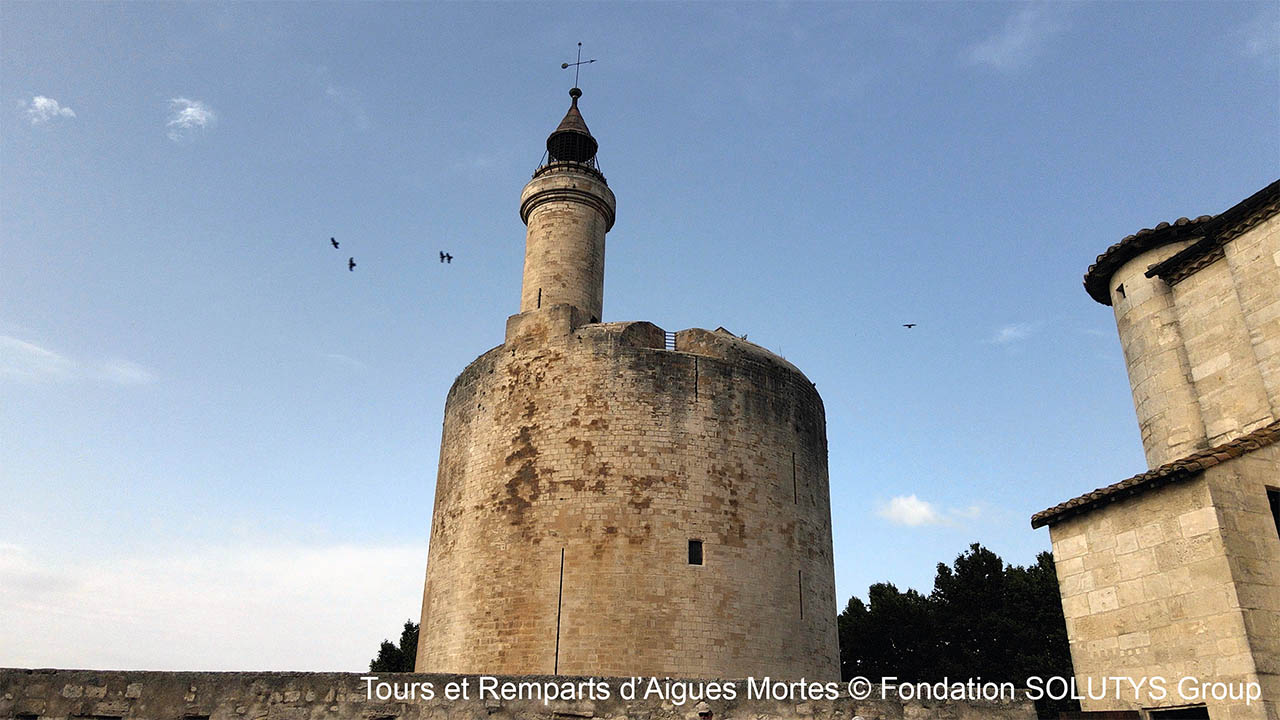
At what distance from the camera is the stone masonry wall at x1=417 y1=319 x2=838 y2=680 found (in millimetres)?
15117

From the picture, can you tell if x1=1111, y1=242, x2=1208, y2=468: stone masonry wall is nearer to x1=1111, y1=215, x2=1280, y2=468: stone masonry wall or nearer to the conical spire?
x1=1111, y1=215, x2=1280, y2=468: stone masonry wall

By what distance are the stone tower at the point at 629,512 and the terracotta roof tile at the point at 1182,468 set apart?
6883 millimetres

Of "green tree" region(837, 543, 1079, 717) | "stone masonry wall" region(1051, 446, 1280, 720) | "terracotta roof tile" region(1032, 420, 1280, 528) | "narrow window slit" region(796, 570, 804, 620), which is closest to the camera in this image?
"stone masonry wall" region(1051, 446, 1280, 720)

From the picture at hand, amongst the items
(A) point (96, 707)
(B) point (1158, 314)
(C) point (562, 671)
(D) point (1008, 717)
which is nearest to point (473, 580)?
(C) point (562, 671)

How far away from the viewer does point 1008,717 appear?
8.15 metres

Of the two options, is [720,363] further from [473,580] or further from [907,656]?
[907,656]

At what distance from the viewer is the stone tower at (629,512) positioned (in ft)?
49.6

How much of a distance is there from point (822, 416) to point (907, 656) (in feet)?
61.4

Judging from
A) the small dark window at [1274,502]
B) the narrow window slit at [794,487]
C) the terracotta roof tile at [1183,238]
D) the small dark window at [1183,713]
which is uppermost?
the terracotta roof tile at [1183,238]

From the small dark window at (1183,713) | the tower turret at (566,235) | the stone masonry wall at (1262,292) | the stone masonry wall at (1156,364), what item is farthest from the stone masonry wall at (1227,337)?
the tower turret at (566,235)

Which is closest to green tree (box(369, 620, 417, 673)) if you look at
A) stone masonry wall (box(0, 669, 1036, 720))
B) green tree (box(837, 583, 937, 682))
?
green tree (box(837, 583, 937, 682))

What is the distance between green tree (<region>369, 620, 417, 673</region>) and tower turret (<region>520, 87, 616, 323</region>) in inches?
955

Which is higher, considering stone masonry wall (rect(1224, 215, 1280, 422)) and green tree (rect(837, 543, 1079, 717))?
stone masonry wall (rect(1224, 215, 1280, 422))

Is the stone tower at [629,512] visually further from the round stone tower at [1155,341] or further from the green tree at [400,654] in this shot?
the green tree at [400,654]
